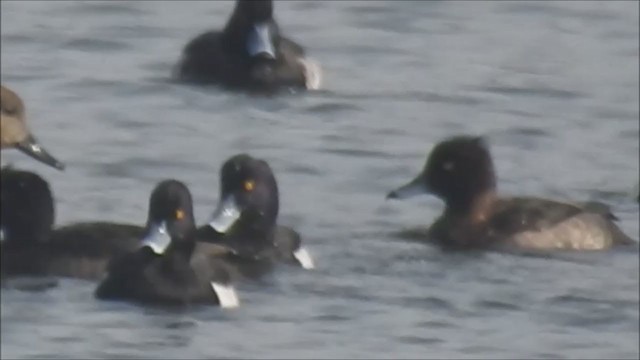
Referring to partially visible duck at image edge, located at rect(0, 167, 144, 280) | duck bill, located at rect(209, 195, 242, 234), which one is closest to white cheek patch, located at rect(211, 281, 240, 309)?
partially visible duck at image edge, located at rect(0, 167, 144, 280)

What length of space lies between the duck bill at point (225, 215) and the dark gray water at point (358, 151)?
43cm

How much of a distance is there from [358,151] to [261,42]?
7.08 ft

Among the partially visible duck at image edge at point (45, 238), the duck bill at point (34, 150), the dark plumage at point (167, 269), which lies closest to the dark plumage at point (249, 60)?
the duck bill at point (34, 150)

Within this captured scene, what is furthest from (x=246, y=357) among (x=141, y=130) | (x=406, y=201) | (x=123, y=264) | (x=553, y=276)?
(x=141, y=130)

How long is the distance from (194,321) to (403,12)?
32.8 ft

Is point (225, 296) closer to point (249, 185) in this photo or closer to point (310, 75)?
point (249, 185)

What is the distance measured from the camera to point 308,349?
49.8 feet

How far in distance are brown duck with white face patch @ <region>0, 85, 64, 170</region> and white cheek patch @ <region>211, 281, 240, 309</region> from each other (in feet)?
8.54

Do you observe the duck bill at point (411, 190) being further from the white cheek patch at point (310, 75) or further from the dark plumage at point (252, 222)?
the white cheek patch at point (310, 75)

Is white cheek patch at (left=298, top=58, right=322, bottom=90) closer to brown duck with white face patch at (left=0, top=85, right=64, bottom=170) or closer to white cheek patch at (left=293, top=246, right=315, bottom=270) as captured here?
brown duck with white face patch at (left=0, top=85, right=64, bottom=170)

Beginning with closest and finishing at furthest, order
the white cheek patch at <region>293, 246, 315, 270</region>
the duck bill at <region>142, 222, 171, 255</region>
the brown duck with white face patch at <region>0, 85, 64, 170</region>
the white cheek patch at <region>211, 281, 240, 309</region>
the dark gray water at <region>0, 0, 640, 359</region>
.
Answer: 1. the dark gray water at <region>0, 0, 640, 359</region>
2. the white cheek patch at <region>211, 281, 240, 309</region>
3. the duck bill at <region>142, 222, 171, 255</region>
4. the white cheek patch at <region>293, 246, 315, 270</region>
5. the brown duck with white face patch at <region>0, 85, 64, 170</region>

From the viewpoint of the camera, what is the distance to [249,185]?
685 inches

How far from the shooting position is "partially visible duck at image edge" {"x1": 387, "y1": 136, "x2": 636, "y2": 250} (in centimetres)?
1794

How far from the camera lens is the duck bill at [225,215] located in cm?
1728
